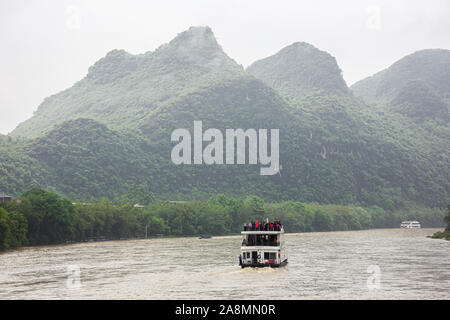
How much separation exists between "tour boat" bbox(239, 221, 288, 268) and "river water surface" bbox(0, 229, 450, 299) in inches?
41.8

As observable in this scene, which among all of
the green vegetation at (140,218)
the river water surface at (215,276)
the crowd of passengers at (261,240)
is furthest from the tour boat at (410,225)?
the crowd of passengers at (261,240)

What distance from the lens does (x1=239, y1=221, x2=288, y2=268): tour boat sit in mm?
55125

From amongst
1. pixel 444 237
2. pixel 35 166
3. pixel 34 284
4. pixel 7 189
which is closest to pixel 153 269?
pixel 34 284

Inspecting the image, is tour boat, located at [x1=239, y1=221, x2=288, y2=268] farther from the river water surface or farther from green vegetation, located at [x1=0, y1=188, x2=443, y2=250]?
green vegetation, located at [x1=0, y1=188, x2=443, y2=250]

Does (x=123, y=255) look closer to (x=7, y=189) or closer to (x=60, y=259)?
(x=60, y=259)

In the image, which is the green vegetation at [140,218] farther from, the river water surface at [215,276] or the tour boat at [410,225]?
the river water surface at [215,276]

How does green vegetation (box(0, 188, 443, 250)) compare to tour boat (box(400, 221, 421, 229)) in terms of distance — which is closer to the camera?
green vegetation (box(0, 188, 443, 250))

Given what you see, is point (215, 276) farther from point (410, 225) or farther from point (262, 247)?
point (410, 225)

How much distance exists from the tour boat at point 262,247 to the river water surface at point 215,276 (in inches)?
41.8

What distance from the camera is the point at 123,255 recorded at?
2896 inches

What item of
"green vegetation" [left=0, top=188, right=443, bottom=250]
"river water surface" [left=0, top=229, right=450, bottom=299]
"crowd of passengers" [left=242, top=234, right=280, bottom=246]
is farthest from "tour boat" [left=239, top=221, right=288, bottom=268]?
"green vegetation" [left=0, top=188, right=443, bottom=250]

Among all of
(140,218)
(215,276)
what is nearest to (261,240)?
(215,276)

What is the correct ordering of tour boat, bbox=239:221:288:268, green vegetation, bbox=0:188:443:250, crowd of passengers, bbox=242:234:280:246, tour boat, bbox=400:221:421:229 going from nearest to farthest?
tour boat, bbox=239:221:288:268
crowd of passengers, bbox=242:234:280:246
green vegetation, bbox=0:188:443:250
tour boat, bbox=400:221:421:229
